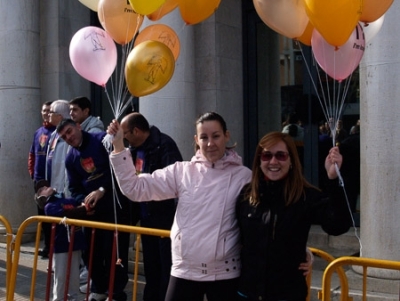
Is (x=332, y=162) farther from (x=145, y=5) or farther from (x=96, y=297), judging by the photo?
(x=96, y=297)

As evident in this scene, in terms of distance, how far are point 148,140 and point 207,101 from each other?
11.1ft

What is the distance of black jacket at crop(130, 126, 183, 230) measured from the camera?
17.5ft

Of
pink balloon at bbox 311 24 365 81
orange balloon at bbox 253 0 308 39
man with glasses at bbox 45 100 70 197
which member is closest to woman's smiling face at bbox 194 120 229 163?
orange balloon at bbox 253 0 308 39

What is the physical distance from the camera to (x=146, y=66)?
14.3 ft

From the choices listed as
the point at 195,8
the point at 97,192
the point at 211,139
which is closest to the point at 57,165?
the point at 97,192

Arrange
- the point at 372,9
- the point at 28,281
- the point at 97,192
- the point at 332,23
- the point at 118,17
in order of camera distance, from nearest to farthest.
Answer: the point at 332,23, the point at 372,9, the point at 118,17, the point at 97,192, the point at 28,281

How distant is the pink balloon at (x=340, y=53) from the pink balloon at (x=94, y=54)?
5.59 ft

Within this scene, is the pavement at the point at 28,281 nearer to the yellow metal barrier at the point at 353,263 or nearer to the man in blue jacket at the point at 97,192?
the man in blue jacket at the point at 97,192

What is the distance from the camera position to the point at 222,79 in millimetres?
8742

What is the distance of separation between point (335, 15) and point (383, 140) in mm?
2323

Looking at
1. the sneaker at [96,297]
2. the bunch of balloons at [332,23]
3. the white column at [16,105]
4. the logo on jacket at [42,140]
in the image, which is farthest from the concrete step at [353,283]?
the white column at [16,105]

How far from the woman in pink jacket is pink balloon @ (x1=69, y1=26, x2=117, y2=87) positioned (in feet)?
4.37

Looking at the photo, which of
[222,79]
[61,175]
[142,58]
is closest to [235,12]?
[222,79]

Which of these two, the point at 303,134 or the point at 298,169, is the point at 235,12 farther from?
the point at 298,169
